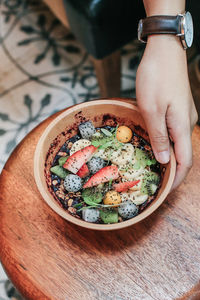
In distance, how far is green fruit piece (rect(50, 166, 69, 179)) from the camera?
64 cm

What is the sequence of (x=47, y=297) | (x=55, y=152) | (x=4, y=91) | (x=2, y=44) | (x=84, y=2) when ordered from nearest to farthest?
(x=47, y=297) < (x=55, y=152) < (x=84, y=2) < (x=4, y=91) < (x=2, y=44)

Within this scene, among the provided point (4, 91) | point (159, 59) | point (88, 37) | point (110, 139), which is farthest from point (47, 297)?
point (4, 91)

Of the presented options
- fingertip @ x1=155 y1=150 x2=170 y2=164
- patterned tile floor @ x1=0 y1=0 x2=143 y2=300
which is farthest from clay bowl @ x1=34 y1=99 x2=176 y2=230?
patterned tile floor @ x1=0 y1=0 x2=143 y2=300

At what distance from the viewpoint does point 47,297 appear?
0.55 m

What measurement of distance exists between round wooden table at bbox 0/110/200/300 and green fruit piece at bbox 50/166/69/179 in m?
0.06

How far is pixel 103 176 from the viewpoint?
0.62 metres

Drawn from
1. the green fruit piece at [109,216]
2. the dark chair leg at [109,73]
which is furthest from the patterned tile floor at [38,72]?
the green fruit piece at [109,216]

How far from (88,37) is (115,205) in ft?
2.16

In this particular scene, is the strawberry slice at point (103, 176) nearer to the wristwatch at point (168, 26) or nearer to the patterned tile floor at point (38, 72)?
the wristwatch at point (168, 26)

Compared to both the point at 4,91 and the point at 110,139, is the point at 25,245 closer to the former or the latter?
the point at 110,139

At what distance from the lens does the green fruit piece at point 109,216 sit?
0.58 meters

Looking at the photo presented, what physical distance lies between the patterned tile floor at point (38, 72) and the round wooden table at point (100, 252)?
64 cm

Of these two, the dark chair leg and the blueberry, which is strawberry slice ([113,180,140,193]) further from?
the dark chair leg

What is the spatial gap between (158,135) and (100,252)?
0.23 meters
